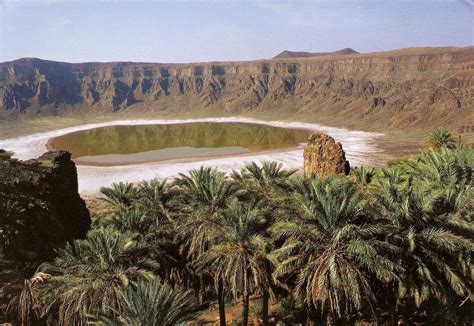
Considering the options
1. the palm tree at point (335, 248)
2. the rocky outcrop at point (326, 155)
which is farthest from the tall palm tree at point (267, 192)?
the rocky outcrop at point (326, 155)

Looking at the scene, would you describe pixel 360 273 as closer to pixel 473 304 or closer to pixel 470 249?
pixel 470 249

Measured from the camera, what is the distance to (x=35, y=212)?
76.5ft

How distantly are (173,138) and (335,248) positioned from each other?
132987mm

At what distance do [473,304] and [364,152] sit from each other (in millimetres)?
89118

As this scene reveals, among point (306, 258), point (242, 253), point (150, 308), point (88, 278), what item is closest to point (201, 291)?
point (242, 253)

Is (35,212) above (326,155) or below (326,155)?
above

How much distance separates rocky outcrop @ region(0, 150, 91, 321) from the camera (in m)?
21.2

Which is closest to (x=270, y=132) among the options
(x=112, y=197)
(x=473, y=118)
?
(x=473, y=118)

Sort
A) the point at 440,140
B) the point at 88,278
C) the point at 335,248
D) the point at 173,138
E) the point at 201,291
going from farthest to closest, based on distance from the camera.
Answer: the point at 173,138 → the point at 440,140 → the point at 201,291 → the point at 88,278 → the point at 335,248

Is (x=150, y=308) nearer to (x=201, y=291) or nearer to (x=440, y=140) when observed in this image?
(x=201, y=291)

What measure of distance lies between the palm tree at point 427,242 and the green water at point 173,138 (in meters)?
101

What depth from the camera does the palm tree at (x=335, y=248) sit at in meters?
16.8

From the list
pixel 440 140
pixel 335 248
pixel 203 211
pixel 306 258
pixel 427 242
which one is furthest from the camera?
pixel 440 140

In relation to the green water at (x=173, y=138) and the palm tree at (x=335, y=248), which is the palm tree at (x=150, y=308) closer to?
the palm tree at (x=335, y=248)
